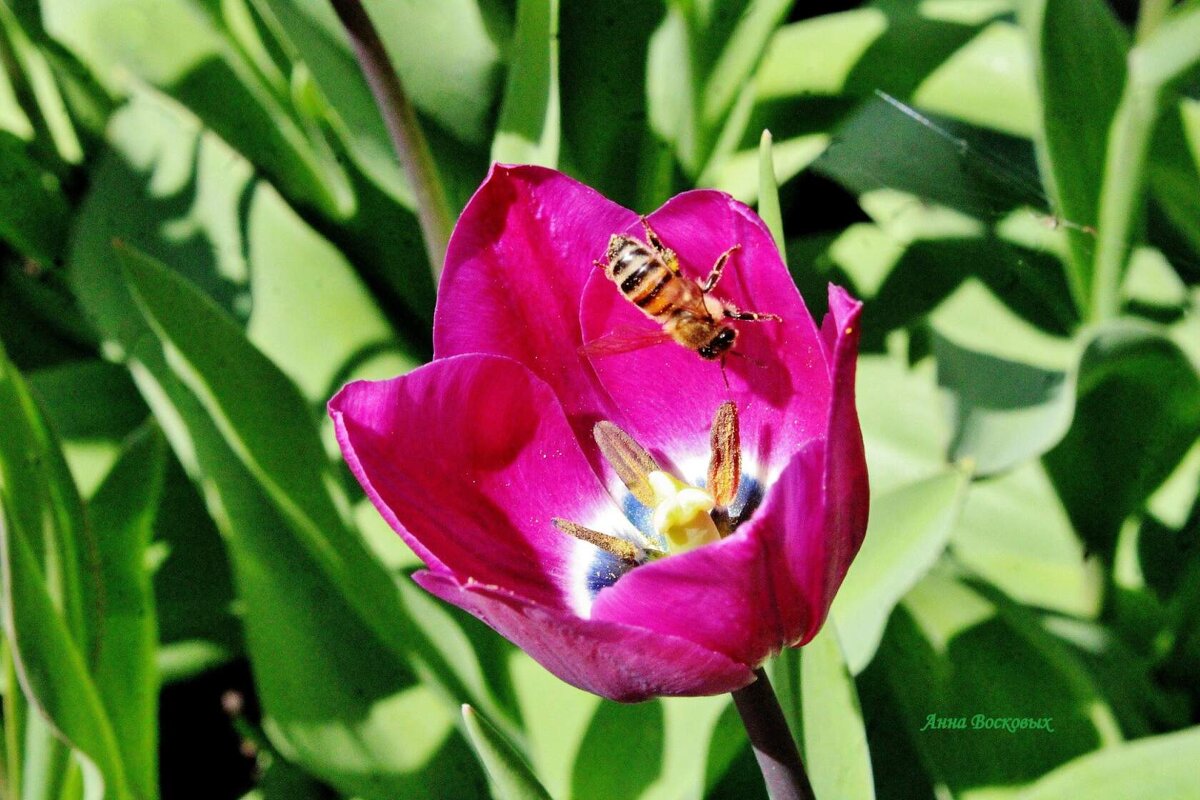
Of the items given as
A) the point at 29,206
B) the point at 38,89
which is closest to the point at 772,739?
the point at 29,206

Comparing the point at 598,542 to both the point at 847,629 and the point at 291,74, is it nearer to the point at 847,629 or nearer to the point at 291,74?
the point at 847,629

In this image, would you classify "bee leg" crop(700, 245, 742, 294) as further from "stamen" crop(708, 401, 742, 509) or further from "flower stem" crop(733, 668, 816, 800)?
"flower stem" crop(733, 668, 816, 800)

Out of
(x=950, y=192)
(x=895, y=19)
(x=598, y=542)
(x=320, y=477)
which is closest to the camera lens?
(x=598, y=542)

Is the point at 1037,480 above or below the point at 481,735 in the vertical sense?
below

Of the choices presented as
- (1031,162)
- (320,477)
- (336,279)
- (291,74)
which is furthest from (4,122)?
(1031,162)

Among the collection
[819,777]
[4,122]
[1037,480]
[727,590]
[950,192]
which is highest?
[4,122]

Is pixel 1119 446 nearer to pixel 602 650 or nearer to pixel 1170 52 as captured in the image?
pixel 1170 52

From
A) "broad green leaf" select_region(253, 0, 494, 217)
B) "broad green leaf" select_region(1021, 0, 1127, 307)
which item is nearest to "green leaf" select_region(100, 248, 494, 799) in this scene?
"broad green leaf" select_region(253, 0, 494, 217)
